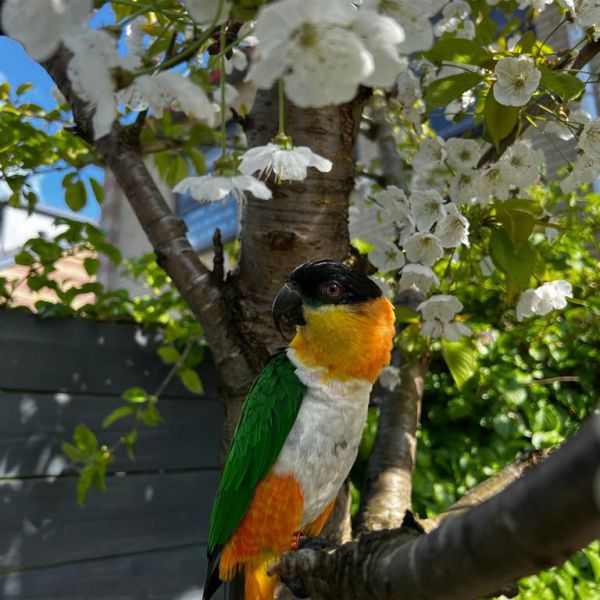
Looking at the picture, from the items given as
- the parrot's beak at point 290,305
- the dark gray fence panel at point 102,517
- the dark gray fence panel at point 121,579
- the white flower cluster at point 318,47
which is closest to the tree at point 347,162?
the white flower cluster at point 318,47

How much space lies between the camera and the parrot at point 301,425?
1.32 m

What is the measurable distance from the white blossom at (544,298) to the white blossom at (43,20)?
4.25 ft

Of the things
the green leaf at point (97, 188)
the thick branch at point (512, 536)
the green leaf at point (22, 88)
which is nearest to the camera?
the thick branch at point (512, 536)

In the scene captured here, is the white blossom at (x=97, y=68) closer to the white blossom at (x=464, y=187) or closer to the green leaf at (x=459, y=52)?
the green leaf at (x=459, y=52)

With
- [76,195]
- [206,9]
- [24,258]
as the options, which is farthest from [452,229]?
[24,258]

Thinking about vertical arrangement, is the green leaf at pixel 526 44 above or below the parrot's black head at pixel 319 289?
above

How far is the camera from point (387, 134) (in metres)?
2.53

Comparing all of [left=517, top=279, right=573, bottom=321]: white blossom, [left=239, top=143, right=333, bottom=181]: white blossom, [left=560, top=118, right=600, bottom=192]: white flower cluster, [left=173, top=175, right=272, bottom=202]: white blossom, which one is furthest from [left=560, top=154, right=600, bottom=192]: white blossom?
[left=173, top=175, right=272, bottom=202]: white blossom

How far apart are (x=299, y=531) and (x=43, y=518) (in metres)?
1.14

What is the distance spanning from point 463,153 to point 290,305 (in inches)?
24.2

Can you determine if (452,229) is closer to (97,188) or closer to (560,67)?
(560,67)

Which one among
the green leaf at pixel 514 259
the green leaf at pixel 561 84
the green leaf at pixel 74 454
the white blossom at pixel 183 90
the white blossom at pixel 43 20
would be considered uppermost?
the white blossom at pixel 43 20

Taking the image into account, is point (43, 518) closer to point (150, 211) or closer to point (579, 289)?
point (150, 211)

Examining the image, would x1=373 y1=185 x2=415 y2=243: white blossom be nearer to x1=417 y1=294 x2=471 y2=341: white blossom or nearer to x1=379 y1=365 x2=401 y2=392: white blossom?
x1=417 y1=294 x2=471 y2=341: white blossom
